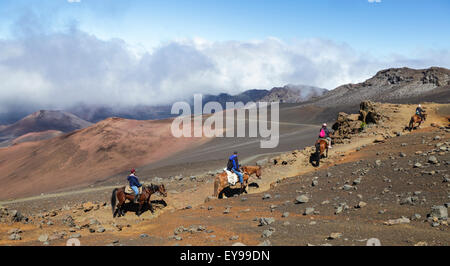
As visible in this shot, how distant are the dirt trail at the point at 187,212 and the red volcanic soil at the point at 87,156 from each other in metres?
16.6

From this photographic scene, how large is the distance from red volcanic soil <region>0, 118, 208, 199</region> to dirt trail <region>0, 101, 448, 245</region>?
16628mm

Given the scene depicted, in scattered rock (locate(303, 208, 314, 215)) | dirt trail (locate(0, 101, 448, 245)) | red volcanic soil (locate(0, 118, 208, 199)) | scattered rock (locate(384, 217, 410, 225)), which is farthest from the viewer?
red volcanic soil (locate(0, 118, 208, 199))

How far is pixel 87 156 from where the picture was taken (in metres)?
48.0

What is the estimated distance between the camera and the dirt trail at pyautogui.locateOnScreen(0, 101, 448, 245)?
10.0 metres

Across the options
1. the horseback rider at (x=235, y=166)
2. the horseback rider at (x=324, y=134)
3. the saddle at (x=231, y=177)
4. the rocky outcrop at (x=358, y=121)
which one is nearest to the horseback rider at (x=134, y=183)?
the saddle at (x=231, y=177)

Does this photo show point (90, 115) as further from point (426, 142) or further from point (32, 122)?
point (426, 142)

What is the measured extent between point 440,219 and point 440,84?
8465 centimetres

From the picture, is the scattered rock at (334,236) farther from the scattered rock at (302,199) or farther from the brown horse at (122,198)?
the brown horse at (122,198)

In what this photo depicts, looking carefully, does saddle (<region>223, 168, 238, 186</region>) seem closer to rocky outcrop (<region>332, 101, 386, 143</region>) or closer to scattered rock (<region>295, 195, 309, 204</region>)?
scattered rock (<region>295, 195, 309, 204</region>)

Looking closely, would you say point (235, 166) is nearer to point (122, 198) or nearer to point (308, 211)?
point (122, 198)

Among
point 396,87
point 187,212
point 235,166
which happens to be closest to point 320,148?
point 235,166

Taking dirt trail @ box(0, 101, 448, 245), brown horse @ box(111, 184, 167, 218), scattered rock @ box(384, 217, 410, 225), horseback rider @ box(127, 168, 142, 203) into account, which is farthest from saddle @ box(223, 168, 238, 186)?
scattered rock @ box(384, 217, 410, 225)
